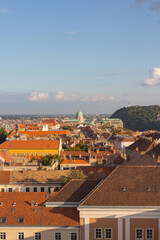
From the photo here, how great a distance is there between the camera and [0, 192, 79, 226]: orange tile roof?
32562 millimetres

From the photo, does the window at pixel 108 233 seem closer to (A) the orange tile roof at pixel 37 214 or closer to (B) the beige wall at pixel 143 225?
(B) the beige wall at pixel 143 225

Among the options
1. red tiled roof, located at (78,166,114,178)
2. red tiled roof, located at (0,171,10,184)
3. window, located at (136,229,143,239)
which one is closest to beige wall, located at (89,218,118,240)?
window, located at (136,229,143,239)

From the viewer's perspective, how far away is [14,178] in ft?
185

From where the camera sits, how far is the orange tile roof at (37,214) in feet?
107

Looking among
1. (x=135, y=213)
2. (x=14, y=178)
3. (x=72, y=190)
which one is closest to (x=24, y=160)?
(x=14, y=178)

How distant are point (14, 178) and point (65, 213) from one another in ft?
81.4

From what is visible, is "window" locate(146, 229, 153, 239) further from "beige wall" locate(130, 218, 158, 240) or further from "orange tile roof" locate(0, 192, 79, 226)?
"orange tile roof" locate(0, 192, 79, 226)

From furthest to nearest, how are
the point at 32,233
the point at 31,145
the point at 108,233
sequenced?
the point at 31,145 < the point at 32,233 < the point at 108,233

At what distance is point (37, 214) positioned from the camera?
33375mm

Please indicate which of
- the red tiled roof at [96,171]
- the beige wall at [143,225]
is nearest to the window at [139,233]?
the beige wall at [143,225]

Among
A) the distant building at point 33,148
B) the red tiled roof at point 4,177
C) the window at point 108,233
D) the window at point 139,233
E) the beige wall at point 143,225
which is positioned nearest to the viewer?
the beige wall at point 143,225

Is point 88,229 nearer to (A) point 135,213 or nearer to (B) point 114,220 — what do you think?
(B) point 114,220

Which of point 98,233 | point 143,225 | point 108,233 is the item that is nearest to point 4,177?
point 98,233

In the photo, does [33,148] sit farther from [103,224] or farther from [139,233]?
[139,233]
